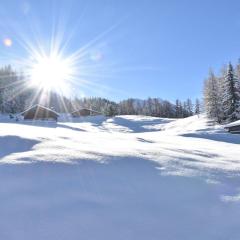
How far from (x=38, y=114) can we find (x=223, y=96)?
37.8 metres

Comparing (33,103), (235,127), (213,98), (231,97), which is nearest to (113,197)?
(235,127)

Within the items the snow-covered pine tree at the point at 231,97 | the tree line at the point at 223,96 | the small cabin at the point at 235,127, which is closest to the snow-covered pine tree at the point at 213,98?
the tree line at the point at 223,96

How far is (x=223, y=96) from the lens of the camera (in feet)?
215

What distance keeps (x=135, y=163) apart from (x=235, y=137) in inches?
1238

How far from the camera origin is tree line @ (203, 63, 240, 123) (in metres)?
62.6

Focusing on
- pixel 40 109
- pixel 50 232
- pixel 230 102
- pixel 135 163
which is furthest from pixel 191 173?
pixel 40 109

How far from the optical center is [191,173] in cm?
938

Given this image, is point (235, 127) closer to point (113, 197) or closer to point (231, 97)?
point (231, 97)

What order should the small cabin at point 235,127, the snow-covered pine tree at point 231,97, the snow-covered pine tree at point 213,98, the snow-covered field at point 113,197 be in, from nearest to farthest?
1. the snow-covered field at point 113,197
2. the small cabin at point 235,127
3. the snow-covered pine tree at point 231,97
4. the snow-covered pine tree at point 213,98

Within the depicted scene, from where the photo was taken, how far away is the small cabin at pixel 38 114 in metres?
71.6

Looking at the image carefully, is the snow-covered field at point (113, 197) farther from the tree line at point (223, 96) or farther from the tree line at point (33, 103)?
the tree line at point (33, 103)

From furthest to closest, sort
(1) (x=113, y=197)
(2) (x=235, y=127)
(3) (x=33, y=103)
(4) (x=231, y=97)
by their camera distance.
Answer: (3) (x=33, y=103)
(4) (x=231, y=97)
(2) (x=235, y=127)
(1) (x=113, y=197)

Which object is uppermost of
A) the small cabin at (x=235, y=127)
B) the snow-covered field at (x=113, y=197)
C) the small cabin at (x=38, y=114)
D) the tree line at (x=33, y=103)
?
the tree line at (x=33, y=103)

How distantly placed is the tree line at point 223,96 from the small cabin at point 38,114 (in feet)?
108
